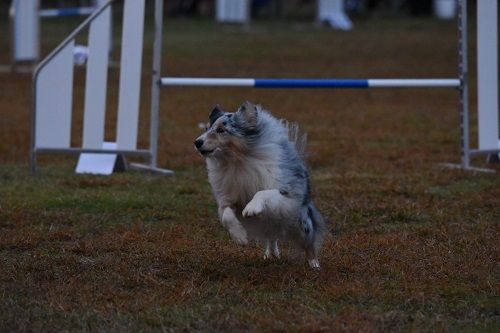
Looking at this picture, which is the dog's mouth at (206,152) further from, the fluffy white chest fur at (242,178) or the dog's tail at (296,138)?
the dog's tail at (296,138)

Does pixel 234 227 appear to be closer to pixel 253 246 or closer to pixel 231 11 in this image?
pixel 253 246

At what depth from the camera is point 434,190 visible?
8219 millimetres

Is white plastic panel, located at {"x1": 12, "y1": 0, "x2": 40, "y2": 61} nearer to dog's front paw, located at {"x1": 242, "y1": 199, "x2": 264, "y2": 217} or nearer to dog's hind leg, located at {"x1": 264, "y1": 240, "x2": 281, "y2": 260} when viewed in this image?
dog's hind leg, located at {"x1": 264, "y1": 240, "x2": 281, "y2": 260}

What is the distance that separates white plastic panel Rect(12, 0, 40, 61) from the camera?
57.1ft

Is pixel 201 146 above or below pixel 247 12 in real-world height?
below

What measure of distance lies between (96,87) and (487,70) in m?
3.37

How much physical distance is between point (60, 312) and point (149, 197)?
3147 mm

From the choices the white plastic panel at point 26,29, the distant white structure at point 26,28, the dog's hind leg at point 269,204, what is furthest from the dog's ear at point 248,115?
the white plastic panel at point 26,29

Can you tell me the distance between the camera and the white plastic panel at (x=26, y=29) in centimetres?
1739

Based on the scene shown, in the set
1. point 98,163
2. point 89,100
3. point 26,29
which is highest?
point 26,29

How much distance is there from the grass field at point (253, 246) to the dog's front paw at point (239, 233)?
20 cm

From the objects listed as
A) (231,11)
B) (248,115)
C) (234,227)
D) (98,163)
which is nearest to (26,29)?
(98,163)

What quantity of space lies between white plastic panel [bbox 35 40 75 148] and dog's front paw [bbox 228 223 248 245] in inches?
148

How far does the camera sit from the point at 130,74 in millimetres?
8742
